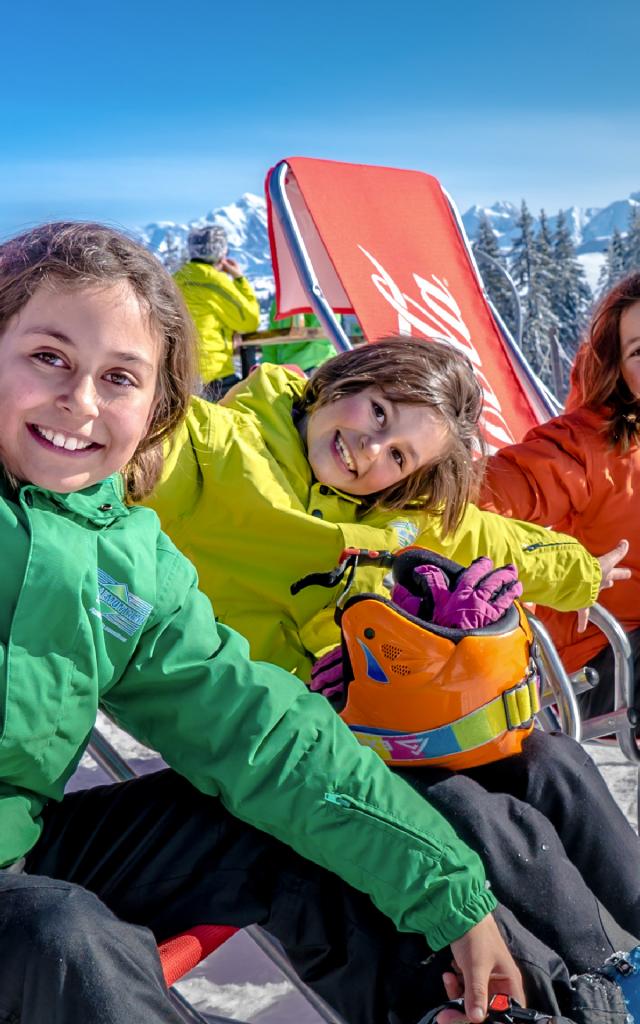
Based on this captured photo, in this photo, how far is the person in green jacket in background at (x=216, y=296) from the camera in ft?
21.7

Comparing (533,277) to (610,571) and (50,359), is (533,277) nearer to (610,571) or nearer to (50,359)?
(610,571)

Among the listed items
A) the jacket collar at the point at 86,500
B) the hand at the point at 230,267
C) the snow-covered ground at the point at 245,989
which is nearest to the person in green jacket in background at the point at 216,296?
the hand at the point at 230,267

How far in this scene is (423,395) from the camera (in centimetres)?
202

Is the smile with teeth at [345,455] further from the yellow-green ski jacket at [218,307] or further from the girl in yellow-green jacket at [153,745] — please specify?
the yellow-green ski jacket at [218,307]

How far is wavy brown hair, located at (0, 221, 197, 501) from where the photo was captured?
125 centimetres

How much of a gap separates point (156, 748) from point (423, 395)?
1.02m

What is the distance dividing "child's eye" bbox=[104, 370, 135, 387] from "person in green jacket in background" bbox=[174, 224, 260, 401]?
5.21 metres

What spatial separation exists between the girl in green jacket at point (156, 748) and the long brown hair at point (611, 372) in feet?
5.32

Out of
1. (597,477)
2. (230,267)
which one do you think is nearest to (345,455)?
(597,477)

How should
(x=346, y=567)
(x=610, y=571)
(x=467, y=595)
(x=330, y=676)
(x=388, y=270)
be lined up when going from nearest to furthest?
1. (x=467, y=595)
2. (x=330, y=676)
3. (x=346, y=567)
4. (x=610, y=571)
5. (x=388, y=270)

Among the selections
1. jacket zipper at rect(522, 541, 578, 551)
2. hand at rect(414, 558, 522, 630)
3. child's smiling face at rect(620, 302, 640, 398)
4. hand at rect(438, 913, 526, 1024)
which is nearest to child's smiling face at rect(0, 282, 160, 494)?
hand at rect(414, 558, 522, 630)

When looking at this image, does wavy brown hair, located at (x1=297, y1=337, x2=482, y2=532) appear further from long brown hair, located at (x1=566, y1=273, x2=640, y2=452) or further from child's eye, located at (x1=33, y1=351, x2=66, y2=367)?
child's eye, located at (x1=33, y1=351, x2=66, y2=367)

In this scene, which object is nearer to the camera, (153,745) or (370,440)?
(153,745)

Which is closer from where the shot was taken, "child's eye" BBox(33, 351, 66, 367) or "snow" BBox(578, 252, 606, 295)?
"child's eye" BBox(33, 351, 66, 367)
